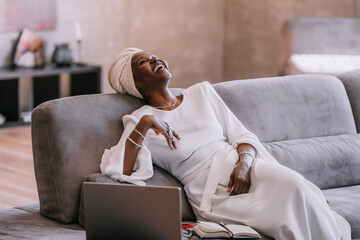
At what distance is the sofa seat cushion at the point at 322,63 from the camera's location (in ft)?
17.7

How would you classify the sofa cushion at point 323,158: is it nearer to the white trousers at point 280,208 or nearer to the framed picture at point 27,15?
the white trousers at point 280,208

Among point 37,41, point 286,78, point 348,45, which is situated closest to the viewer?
point 286,78

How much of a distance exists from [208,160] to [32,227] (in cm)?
75

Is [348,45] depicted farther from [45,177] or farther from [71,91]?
[45,177]

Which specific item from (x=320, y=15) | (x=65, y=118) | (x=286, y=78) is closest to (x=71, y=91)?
(x=320, y=15)

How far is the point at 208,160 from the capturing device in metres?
2.67

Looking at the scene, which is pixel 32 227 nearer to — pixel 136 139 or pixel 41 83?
pixel 136 139

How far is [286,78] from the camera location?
323cm

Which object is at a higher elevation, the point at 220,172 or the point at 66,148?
the point at 66,148

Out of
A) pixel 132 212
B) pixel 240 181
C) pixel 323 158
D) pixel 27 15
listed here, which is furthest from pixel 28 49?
pixel 132 212

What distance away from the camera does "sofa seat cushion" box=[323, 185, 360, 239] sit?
8.50 feet

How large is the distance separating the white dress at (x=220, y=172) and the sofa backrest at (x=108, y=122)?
0.09m

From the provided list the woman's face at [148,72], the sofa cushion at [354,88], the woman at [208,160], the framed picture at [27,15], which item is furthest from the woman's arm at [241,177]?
the framed picture at [27,15]

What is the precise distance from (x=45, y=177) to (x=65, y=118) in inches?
9.5
